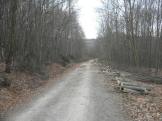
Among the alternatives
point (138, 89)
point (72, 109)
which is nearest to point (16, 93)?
point (72, 109)

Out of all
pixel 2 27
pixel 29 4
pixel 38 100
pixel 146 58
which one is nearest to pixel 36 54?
pixel 29 4

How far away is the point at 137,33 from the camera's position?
40438 millimetres

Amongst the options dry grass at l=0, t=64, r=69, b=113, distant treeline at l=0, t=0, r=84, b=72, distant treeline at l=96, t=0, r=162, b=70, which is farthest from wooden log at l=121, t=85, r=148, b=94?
distant treeline at l=96, t=0, r=162, b=70

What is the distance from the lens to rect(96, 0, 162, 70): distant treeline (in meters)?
34.5

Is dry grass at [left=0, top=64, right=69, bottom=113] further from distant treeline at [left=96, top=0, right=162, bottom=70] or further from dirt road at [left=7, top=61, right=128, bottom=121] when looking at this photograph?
distant treeline at [left=96, top=0, right=162, bottom=70]

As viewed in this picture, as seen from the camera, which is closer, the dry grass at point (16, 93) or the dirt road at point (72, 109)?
the dirt road at point (72, 109)

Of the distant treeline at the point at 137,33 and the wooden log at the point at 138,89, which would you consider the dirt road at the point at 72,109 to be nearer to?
the wooden log at the point at 138,89

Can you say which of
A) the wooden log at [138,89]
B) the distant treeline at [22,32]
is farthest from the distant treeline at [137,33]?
the wooden log at [138,89]

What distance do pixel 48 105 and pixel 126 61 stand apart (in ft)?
126

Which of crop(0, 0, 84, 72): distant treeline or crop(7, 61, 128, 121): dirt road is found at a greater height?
crop(0, 0, 84, 72): distant treeline

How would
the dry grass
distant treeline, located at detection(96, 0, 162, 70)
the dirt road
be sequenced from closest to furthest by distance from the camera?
the dirt road → the dry grass → distant treeline, located at detection(96, 0, 162, 70)

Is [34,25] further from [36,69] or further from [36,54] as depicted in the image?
[36,69]

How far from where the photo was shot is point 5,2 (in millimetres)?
17984

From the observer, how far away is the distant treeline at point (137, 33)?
34.5 meters
